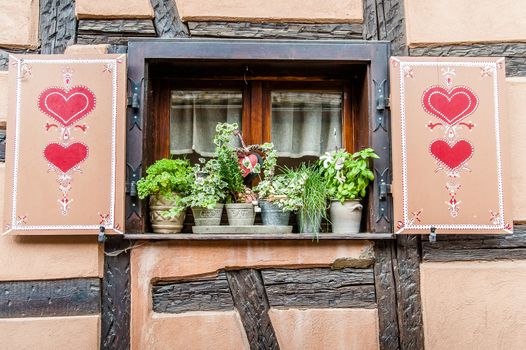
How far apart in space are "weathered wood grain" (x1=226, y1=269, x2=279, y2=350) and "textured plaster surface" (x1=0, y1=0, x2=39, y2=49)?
1601 millimetres

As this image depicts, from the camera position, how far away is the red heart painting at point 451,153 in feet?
9.20

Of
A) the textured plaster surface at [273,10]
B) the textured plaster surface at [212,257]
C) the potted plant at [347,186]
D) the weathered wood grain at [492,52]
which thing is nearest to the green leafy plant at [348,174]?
the potted plant at [347,186]

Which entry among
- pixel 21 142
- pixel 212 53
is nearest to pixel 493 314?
pixel 212 53

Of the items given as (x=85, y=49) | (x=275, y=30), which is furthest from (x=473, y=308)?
(x=85, y=49)

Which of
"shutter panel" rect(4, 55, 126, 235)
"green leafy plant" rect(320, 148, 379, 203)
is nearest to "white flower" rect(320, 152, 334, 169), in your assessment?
"green leafy plant" rect(320, 148, 379, 203)

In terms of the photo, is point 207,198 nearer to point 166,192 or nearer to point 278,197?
point 166,192

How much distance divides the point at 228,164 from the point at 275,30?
75 cm

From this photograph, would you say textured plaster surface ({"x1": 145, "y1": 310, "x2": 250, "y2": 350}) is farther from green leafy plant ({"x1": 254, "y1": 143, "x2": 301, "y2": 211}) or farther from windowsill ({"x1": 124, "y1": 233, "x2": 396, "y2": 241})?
green leafy plant ({"x1": 254, "y1": 143, "x2": 301, "y2": 211})

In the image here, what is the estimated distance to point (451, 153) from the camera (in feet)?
9.21

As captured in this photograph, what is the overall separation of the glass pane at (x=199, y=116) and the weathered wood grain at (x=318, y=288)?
2.87 ft

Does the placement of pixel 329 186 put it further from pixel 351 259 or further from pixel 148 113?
pixel 148 113

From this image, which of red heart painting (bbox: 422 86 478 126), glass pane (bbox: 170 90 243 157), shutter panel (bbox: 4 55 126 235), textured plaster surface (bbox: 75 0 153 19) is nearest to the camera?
shutter panel (bbox: 4 55 126 235)

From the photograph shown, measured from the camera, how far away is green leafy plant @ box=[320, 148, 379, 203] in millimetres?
2850

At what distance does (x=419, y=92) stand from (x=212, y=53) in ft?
3.54
